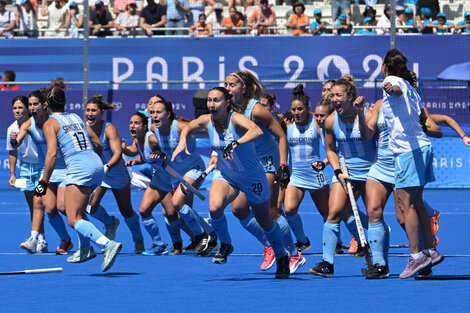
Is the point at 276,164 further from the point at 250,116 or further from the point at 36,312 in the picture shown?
the point at 36,312

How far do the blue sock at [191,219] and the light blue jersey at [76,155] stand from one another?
1686 millimetres

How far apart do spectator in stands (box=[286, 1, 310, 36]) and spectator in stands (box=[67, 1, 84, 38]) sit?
4535 millimetres

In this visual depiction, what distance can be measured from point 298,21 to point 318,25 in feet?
1.68

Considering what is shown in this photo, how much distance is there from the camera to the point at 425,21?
68.3 feet

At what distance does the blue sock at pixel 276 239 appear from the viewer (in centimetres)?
888

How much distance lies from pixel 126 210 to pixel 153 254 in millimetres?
636

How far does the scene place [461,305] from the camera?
7156mm

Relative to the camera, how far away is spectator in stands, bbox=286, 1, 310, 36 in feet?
69.1

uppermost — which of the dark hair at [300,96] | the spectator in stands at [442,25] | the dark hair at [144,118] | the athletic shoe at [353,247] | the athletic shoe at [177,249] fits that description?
the spectator in stands at [442,25]

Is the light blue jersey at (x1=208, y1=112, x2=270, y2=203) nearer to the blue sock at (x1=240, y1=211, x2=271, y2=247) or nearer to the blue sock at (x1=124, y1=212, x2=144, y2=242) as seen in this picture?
the blue sock at (x1=240, y1=211, x2=271, y2=247)

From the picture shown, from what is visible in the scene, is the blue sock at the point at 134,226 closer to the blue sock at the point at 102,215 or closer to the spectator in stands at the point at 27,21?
the blue sock at the point at 102,215

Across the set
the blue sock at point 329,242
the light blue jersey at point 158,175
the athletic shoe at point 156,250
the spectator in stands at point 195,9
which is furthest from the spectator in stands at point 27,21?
the blue sock at point 329,242

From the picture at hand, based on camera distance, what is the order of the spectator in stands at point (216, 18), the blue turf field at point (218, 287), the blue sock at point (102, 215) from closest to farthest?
the blue turf field at point (218, 287) < the blue sock at point (102, 215) < the spectator in stands at point (216, 18)

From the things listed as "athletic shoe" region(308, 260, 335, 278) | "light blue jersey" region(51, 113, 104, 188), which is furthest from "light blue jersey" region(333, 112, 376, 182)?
"light blue jersey" region(51, 113, 104, 188)
